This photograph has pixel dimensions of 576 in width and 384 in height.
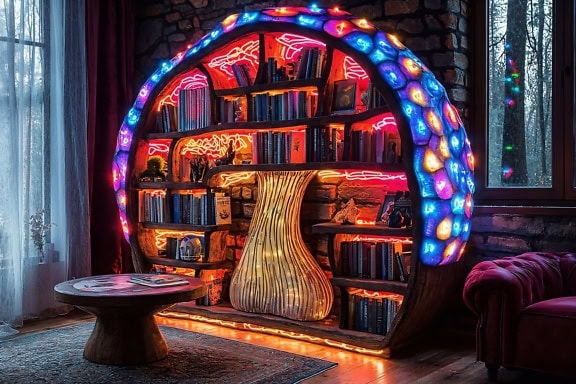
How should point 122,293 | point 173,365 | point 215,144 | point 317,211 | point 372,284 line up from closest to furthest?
point 122,293 < point 173,365 < point 372,284 < point 317,211 < point 215,144

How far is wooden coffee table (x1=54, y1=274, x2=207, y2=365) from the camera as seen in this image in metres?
3.20

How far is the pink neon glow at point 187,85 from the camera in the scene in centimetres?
491

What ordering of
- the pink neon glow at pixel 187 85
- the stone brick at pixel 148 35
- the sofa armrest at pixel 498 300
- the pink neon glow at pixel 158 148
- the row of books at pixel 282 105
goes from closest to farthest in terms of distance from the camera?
the sofa armrest at pixel 498 300
the row of books at pixel 282 105
the pink neon glow at pixel 187 85
the pink neon glow at pixel 158 148
the stone brick at pixel 148 35

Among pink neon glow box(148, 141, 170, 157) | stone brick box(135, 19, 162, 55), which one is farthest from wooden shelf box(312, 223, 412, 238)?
stone brick box(135, 19, 162, 55)

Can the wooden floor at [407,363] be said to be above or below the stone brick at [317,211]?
below

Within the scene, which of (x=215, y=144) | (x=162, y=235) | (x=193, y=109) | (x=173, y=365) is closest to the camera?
(x=173, y=365)

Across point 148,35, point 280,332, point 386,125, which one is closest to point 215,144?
point 148,35

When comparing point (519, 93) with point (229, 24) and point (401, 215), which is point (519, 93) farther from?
point (229, 24)

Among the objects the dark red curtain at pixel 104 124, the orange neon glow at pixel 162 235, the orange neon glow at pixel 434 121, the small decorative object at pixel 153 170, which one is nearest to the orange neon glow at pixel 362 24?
the orange neon glow at pixel 434 121

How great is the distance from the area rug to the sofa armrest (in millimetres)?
810

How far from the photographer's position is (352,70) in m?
4.18

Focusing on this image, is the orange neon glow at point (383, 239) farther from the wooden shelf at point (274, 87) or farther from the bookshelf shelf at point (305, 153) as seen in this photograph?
the wooden shelf at point (274, 87)

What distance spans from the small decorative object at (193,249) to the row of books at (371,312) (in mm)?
1236

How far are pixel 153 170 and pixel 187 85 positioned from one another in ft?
2.32
